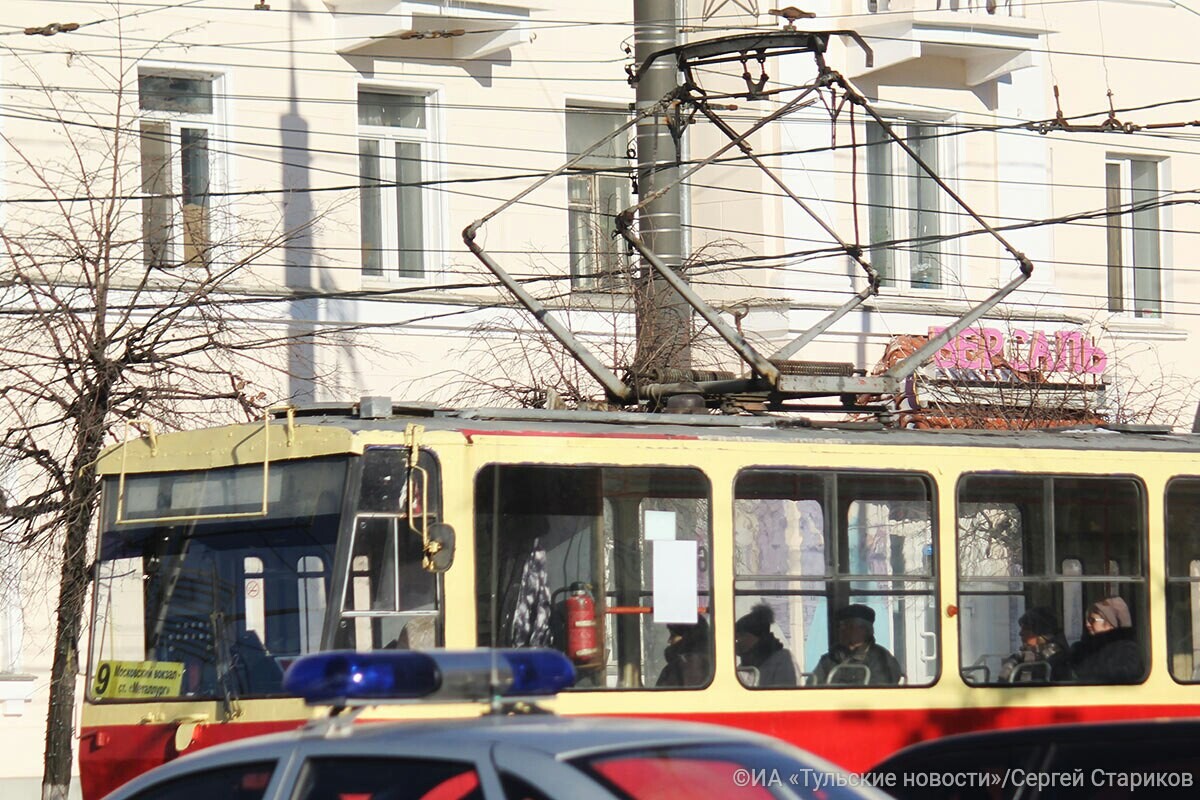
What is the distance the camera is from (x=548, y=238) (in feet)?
61.1

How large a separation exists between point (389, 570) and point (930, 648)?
3.15 meters

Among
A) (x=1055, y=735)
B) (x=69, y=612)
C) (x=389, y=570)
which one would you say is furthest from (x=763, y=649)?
(x=69, y=612)

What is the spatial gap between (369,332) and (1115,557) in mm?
8813

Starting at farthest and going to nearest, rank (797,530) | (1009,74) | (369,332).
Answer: (1009,74)
(369,332)
(797,530)

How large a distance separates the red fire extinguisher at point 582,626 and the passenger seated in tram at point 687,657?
0.40 meters

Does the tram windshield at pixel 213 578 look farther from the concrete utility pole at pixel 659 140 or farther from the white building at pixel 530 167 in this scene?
the white building at pixel 530 167

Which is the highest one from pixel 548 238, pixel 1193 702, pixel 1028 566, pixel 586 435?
pixel 548 238

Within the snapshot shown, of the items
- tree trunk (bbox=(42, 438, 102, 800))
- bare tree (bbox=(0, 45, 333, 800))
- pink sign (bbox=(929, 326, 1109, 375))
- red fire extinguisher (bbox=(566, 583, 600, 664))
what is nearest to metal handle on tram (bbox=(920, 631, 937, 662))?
red fire extinguisher (bbox=(566, 583, 600, 664))

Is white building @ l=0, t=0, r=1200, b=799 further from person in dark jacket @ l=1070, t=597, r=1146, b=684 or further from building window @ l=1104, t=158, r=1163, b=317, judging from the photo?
Answer: person in dark jacket @ l=1070, t=597, r=1146, b=684

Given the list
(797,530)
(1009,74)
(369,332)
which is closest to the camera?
(797,530)

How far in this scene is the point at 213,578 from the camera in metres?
8.84

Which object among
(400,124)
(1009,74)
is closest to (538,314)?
(400,124)

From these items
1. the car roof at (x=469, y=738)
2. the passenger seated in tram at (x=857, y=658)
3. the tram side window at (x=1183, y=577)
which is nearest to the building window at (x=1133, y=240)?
the tram side window at (x=1183, y=577)

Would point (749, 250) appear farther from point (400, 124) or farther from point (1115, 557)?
point (1115, 557)
